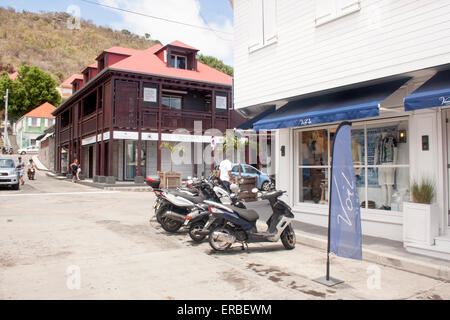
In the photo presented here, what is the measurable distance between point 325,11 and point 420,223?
481 centimetres

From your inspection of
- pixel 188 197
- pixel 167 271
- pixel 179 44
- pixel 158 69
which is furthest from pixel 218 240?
pixel 179 44

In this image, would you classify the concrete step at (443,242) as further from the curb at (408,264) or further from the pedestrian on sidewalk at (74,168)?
the pedestrian on sidewalk at (74,168)

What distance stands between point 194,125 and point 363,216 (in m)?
18.0

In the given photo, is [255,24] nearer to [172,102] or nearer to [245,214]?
[245,214]

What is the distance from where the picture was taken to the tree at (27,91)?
204 ft

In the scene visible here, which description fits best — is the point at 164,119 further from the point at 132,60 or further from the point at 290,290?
the point at 290,290

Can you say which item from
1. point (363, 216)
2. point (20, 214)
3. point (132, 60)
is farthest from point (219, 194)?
point (132, 60)

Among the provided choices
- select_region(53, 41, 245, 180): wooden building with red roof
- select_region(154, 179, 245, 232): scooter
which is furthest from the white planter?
select_region(53, 41, 245, 180): wooden building with red roof

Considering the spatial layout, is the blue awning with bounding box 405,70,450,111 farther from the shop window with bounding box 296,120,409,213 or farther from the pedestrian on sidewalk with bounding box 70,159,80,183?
the pedestrian on sidewalk with bounding box 70,159,80,183

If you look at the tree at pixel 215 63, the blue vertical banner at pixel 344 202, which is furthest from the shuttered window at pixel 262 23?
the tree at pixel 215 63

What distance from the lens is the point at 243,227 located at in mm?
5922

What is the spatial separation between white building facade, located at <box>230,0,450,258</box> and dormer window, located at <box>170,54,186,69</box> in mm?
16203

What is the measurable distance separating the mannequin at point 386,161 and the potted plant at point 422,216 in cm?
114

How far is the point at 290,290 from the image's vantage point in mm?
4180
